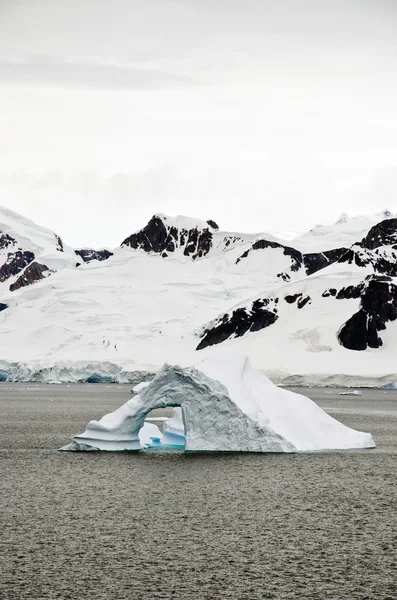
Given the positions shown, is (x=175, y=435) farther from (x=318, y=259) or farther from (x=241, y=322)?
(x=318, y=259)

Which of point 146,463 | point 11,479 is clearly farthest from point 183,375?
point 11,479

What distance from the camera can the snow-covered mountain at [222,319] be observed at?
116438mm

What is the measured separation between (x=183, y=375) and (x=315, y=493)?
8.75 metres

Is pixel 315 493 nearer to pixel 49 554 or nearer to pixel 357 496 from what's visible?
pixel 357 496

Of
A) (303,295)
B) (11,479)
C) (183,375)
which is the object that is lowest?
(11,479)

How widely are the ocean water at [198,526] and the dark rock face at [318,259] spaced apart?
157 meters

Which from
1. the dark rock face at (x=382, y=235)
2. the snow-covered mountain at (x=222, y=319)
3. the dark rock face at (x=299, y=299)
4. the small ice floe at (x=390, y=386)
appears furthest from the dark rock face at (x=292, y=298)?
the small ice floe at (x=390, y=386)

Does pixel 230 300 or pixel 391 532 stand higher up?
pixel 230 300

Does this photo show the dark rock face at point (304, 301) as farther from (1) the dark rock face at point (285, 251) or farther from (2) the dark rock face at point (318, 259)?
(1) the dark rock face at point (285, 251)

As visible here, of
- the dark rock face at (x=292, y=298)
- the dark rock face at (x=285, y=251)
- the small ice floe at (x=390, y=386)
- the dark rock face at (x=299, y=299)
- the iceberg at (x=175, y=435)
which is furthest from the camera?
the dark rock face at (x=285, y=251)

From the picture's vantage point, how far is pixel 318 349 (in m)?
121

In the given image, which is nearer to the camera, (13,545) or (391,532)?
(13,545)

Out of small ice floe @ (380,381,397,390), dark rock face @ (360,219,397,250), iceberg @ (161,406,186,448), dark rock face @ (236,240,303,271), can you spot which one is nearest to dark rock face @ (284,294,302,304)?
dark rock face @ (360,219,397,250)

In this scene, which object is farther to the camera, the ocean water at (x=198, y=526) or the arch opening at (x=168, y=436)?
the arch opening at (x=168, y=436)
